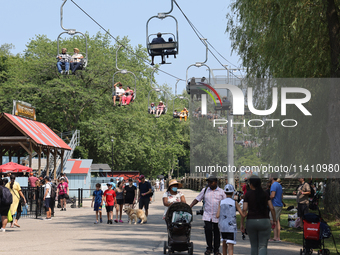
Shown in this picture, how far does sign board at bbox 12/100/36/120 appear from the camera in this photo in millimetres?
34184

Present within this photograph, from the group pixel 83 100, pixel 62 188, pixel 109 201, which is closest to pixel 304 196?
pixel 109 201

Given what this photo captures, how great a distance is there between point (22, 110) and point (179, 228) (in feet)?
88.6

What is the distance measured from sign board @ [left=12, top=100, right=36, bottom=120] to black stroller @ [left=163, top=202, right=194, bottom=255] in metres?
25.3

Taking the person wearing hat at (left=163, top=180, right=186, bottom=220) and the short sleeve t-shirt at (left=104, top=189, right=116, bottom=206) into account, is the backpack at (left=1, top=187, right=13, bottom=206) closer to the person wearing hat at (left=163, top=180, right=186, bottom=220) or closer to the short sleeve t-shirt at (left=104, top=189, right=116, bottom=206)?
the short sleeve t-shirt at (left=104, top=189, right=116, bottom=206)

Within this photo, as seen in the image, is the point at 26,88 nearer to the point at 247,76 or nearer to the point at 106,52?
the point at 106,52

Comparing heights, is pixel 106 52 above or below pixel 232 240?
above

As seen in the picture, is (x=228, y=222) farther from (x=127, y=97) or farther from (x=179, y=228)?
(x=127, y=97)

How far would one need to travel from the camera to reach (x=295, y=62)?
56.7ft

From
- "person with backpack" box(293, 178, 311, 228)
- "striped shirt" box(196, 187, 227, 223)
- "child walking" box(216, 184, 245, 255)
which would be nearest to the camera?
"child walking" box(216, 184, 245, 255)

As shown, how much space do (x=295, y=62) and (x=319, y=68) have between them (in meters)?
1.03

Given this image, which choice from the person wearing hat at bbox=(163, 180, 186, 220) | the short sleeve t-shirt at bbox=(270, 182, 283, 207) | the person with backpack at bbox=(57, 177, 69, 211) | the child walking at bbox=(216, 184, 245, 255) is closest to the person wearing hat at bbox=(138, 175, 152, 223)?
the short sleeve t-shirt at bbox=(270, 182, 283, 207)

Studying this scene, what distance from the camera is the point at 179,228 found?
10.9 meters

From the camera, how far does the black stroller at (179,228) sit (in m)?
10.8

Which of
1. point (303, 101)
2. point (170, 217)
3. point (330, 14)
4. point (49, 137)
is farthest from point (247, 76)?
point (49, 137)
